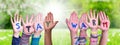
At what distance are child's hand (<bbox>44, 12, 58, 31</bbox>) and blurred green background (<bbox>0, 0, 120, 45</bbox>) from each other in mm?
A: 28

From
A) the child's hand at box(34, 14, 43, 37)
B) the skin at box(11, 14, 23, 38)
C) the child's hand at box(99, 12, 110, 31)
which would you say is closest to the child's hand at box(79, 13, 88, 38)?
the child's hand at box(99, 12, 110, 31)

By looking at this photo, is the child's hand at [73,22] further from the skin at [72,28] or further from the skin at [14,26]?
the skin at [14,26]

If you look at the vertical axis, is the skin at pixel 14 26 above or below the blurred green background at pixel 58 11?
below

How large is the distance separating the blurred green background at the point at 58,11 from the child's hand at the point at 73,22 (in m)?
0.03

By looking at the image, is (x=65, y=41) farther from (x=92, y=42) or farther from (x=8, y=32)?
(x=8, y=32)

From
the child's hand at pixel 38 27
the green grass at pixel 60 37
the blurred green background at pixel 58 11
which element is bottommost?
the green grass at pixel 60 37

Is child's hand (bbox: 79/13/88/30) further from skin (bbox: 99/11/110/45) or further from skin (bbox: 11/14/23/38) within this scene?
skin (bbox: 11/14/23/38)

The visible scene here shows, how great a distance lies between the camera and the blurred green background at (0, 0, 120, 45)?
6.89ft

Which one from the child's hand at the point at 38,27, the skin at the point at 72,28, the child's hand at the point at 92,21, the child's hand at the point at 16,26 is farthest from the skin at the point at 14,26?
the child's hand at the point at 92,21

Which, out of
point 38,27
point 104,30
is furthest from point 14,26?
point 104,30

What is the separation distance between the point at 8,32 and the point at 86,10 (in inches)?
22.6

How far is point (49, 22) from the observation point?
6.84 feet

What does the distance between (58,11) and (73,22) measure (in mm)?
141

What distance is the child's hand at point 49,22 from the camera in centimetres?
207
